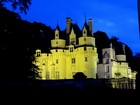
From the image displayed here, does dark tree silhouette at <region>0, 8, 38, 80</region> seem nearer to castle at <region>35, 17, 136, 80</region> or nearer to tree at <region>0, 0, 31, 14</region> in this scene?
tree at <region>0, 0, 31, 14</region>

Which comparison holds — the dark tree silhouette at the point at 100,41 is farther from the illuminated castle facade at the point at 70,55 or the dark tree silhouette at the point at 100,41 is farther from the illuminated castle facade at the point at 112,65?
the illuminated castle facade at the point at 70,55

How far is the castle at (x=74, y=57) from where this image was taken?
216 feet

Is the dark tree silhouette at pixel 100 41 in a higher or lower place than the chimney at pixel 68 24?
lower

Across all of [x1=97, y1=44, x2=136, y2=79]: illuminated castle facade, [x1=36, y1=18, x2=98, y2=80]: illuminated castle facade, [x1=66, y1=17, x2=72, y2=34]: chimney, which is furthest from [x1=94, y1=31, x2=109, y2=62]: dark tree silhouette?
[x1=66, y1=17, x2=72, y2=34]: chimney

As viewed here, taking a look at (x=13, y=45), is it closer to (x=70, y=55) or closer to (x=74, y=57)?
(x=74, y=57)

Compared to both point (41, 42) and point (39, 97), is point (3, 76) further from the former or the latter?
point (41, 42)

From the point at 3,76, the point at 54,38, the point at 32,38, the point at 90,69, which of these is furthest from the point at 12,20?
the point at 54,38

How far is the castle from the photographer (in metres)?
65.9

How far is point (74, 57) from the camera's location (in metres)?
67.4

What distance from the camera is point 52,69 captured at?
6719 cm

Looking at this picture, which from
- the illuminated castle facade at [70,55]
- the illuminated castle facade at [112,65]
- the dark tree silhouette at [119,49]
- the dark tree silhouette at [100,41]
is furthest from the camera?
the dark tree silhouette at [119,49]

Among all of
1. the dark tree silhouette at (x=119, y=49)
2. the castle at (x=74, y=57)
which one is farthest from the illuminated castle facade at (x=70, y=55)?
the dark tree silhouette at (x=119, y=49)

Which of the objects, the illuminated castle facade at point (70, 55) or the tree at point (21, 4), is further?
the illuminated castle facade at point (70, 55)

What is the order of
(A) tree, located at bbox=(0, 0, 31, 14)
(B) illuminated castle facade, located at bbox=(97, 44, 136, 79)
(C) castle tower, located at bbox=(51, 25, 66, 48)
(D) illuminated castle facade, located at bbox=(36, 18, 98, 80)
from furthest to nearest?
(B) illuminated castle facade, located at bbox=(97, 44, 136, 79) < (C) castle tower, located at bbox=(51, 25, 66, 48) < (D) illuminated castle facade, located at bbox=(36, 18, 98, 80) < (A) tree, located at bbox=(0, 0, 31, 14)
